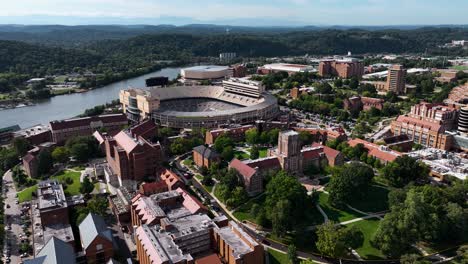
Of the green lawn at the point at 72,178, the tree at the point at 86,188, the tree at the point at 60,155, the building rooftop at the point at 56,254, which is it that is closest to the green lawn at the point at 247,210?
the building rooftop at the point at 56,254

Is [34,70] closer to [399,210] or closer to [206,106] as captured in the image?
[206,106]

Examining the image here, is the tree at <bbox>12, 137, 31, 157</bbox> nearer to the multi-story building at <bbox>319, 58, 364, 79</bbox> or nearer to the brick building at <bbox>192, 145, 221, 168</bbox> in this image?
the brick building at <bbox>192, 145, 221, 168</bbox>

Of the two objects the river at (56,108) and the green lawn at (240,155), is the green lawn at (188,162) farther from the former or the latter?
the river at (56,108)

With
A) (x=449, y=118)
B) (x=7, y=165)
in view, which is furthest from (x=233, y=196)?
(x=449, y=118)

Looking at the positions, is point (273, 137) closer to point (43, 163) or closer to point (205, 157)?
point (205, 157)

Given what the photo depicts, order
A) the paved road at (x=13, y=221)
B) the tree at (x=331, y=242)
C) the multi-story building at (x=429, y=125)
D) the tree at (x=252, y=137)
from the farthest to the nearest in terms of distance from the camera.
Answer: the tree at (x=252, y=137) → the multi-story building at (x=429, y=125) → the paved road at (x=13, y=221) → the tree at (x=331, y=242)

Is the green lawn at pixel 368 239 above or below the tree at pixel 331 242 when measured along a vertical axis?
below
